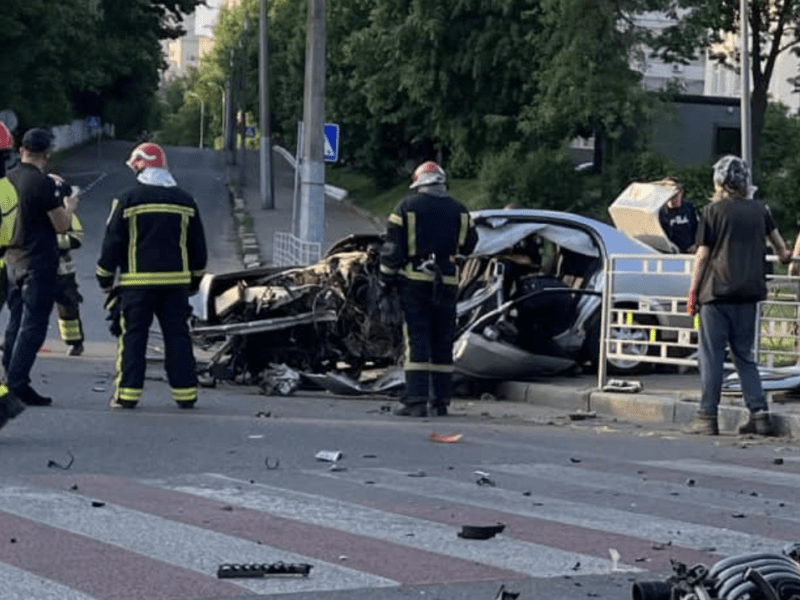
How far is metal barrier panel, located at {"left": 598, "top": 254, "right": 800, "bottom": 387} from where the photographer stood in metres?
13.5

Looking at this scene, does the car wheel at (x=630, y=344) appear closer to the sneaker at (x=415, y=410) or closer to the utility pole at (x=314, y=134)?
the sneaker at (x=415, y=410)

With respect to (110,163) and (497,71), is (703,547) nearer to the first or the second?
(497,71)

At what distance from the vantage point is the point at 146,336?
12211mm

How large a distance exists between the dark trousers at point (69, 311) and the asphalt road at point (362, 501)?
3.56 meters

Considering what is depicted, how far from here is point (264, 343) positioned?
14766mm

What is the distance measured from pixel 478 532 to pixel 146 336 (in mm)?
5206

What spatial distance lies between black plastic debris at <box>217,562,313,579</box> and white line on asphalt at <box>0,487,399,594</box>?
45 mm

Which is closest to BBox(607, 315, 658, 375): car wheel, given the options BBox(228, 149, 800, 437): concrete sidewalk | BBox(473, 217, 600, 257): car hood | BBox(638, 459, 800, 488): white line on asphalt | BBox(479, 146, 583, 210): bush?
BBox(228, 149, 800, 437): concrete sidewalk

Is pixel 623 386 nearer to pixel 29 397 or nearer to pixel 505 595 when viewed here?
pixel 29 397

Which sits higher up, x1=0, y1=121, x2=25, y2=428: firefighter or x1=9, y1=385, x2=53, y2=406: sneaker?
x1=0, y1=121, x2=25, y2=428: firefighter

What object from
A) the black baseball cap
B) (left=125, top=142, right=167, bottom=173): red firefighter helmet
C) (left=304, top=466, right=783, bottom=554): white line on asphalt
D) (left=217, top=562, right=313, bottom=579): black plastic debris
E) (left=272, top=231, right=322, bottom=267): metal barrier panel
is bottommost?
(left=272, top=231, right=322, bottom=267): metal barrier panel

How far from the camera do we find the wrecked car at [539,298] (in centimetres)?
1427

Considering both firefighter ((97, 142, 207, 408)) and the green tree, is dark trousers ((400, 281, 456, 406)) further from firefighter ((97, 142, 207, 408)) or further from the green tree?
the green tree

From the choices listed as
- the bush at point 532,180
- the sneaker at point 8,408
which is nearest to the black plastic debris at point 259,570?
the sneaker at point 8,408
